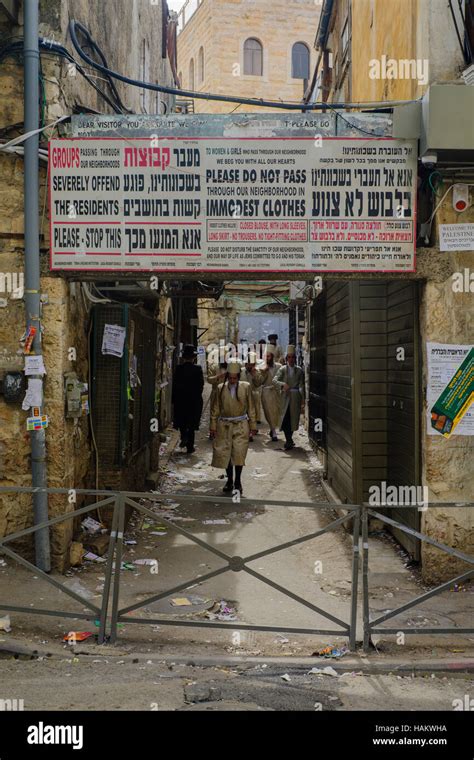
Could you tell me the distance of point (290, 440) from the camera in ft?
47.3

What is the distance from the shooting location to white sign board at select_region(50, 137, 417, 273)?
6.34 meters

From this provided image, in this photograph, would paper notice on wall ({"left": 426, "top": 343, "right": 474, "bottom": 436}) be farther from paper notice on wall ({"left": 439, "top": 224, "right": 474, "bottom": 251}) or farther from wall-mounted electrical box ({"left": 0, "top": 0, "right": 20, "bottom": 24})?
wall-mounted electrical box ({"left": 0, "top": 0, "right": 20, "bottom": 24})

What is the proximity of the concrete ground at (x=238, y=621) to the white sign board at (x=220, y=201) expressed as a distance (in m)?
2.32

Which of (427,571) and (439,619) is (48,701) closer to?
(439,619)

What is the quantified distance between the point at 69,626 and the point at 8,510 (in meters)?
1.63

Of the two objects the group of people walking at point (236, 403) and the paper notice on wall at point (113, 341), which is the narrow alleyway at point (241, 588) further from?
the paper notice on wall at point (113, 341)

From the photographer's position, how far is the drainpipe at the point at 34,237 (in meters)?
6.07

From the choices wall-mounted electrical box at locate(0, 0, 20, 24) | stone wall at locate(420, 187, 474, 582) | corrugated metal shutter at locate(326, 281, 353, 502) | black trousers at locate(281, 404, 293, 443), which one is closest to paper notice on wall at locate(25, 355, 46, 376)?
wall-mounted electrical box at locate(0, 0, 20, 24)

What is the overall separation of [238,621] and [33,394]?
2.77 meters

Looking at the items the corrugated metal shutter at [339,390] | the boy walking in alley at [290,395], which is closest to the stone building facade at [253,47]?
the boy walking in alley at [290,395]

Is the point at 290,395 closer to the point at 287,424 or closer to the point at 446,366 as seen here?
the point at 287,424

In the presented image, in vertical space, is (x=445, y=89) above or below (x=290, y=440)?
above

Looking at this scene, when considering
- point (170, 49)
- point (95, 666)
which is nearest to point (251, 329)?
point (170, 49)

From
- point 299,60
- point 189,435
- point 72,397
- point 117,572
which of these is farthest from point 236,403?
point 299,60
